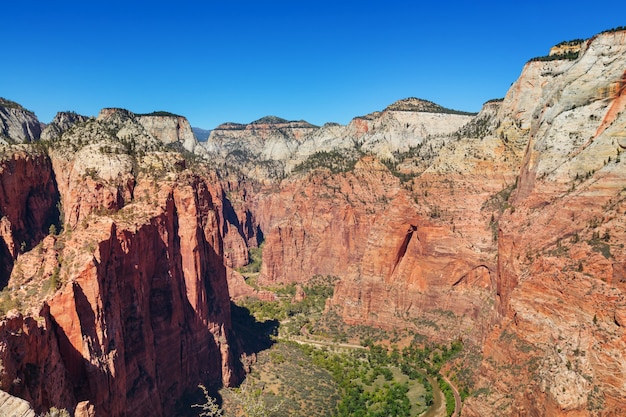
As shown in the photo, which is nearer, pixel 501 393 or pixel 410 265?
pixel 501 393

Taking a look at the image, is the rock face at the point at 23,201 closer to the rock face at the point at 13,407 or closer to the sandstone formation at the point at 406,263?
the sandstone formation at the point at 406,263

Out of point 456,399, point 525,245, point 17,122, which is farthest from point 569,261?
point 17,122

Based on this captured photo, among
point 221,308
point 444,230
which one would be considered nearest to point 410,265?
point 444,230

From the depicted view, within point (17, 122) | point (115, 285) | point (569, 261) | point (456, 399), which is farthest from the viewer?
point (17, 122)

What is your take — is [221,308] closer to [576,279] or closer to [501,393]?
[501,393]

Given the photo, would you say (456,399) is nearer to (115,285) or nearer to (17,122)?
(115,285)

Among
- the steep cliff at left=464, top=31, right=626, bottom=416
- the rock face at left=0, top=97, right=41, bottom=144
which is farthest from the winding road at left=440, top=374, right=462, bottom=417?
the rock face at left=0, top=97, right=41, bottom=144

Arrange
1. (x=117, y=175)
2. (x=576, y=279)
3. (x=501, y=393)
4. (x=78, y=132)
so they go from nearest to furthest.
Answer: (x=576, y=279) → (x=501, y=393) → (x=117, y=175) → (x=78, y=132)
